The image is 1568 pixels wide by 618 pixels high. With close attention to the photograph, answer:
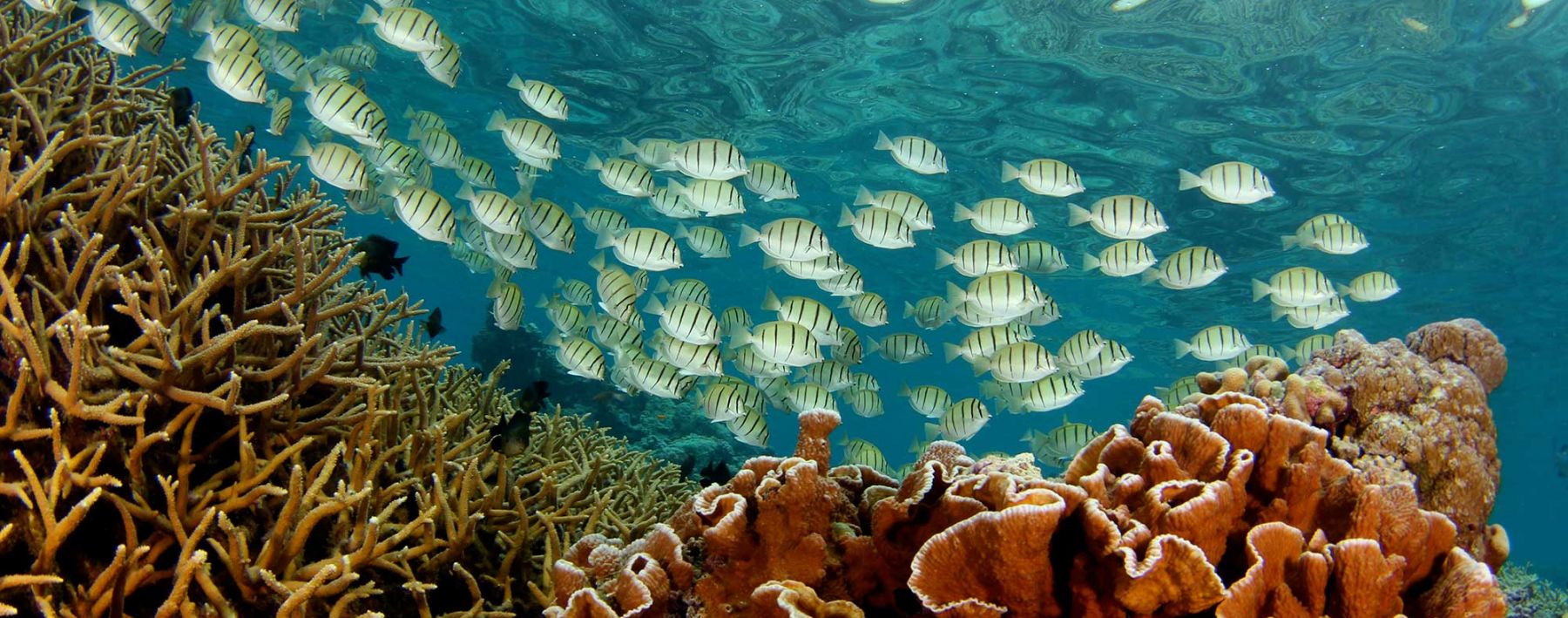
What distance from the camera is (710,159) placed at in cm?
708

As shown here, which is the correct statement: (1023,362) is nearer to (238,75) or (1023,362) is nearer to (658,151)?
(658,151)

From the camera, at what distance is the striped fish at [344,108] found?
18.2ft

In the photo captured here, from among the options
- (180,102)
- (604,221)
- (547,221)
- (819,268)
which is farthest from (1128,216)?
(180,102)

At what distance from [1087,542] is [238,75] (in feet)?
19.3

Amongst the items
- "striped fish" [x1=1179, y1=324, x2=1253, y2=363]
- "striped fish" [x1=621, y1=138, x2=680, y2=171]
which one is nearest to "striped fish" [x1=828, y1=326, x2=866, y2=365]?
"striped fish" [x1=621, y1=138, x2=680, y2=171]

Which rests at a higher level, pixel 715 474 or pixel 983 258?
pixel 983 258

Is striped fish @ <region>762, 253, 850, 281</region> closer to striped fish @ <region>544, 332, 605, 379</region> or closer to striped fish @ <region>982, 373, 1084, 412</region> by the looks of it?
striped fish @ <region>544, 332, 605, 379</region>

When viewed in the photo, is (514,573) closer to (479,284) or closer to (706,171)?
(706,171)

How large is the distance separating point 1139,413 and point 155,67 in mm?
6241

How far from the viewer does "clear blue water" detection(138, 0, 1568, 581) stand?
1330 cm

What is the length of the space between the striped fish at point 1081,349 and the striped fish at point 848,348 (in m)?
2.15

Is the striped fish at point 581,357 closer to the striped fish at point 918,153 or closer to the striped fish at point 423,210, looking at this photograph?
the striped fish at point 423,210

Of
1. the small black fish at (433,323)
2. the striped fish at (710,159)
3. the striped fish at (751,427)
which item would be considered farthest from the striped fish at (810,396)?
the small black fish at (433,323)

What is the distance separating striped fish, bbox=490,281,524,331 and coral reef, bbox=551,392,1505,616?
4695 millimetres
